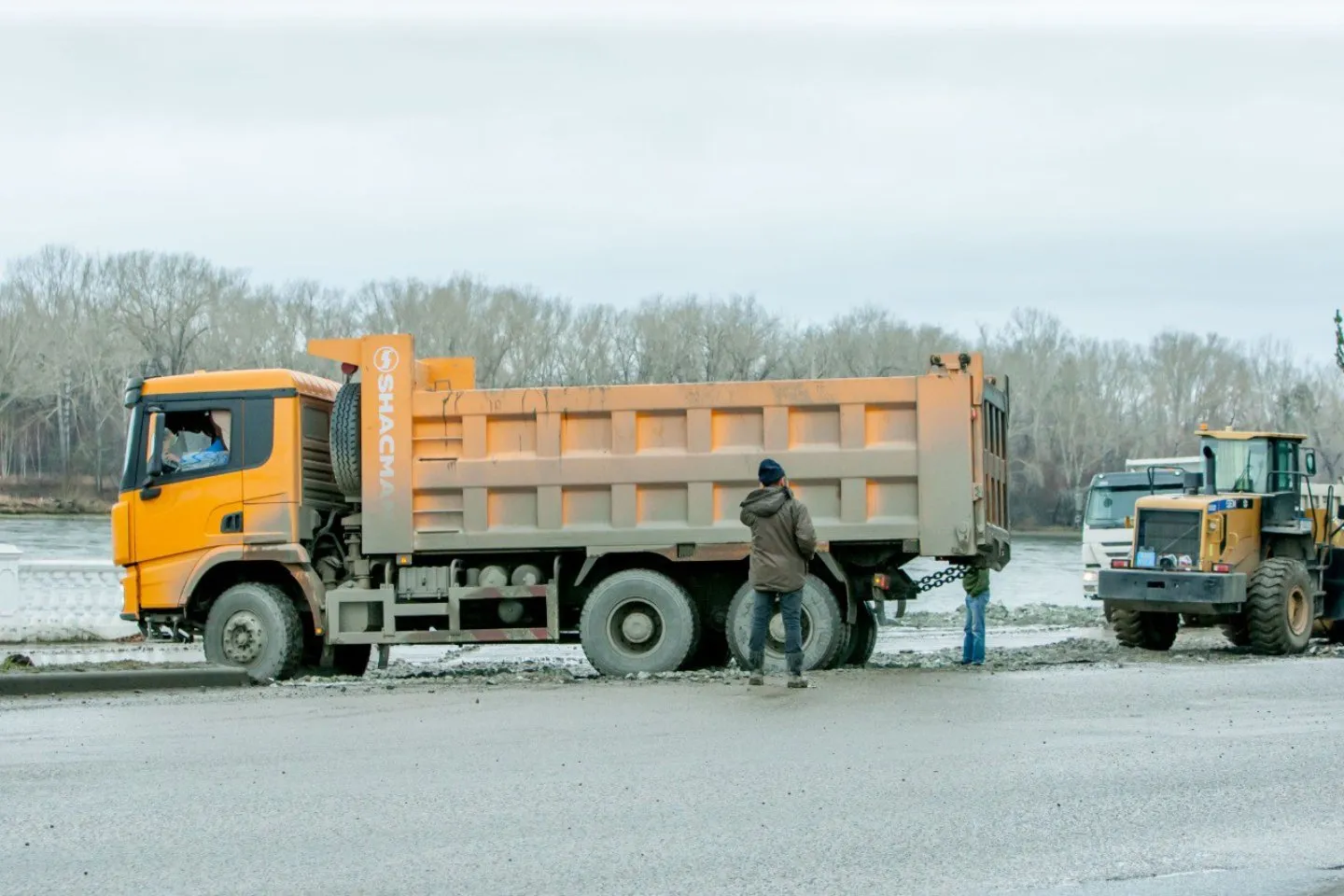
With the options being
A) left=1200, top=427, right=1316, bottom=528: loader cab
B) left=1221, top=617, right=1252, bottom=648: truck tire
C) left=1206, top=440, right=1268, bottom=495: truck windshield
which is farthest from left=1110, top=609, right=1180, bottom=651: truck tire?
left=1206, top=440, right=1268, bottom=495: truck windshield

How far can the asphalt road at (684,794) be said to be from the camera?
21.8 feet

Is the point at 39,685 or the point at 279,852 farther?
the point at 39,685

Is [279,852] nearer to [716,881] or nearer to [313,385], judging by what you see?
[716,881]

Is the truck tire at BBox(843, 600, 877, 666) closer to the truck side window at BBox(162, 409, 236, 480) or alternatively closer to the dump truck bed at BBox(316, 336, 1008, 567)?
the dump truck bed at BBox(316, 336, 1008, 567)

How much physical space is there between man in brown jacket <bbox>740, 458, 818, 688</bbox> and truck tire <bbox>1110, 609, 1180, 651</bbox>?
719 centimetres

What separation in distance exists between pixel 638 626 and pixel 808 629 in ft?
4.90

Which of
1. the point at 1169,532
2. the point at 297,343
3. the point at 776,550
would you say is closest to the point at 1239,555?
the point at 1169,532

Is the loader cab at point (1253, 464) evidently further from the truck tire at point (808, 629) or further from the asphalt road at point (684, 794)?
the asphalt road at point (684, 794)

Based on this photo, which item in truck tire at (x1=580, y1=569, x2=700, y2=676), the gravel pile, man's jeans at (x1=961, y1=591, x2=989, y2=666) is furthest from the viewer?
the gravel pile

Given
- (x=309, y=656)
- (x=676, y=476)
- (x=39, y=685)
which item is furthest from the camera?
(x=309, y=656)

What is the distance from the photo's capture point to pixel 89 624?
2452cm

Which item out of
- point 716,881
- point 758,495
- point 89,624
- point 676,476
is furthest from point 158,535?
point 716,881

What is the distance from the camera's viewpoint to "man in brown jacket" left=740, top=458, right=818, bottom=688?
13.9 metres

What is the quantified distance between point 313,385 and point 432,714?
19.2 feet
